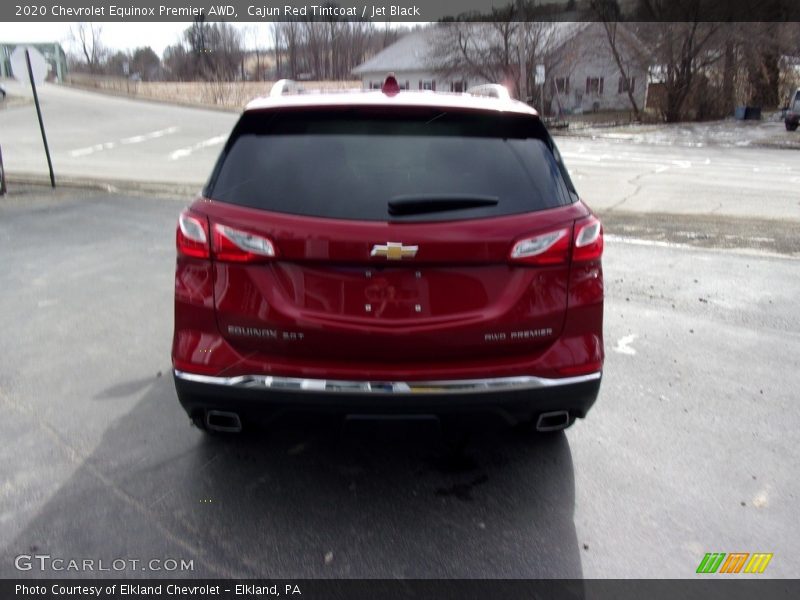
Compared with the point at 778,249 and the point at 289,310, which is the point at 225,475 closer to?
the point at 289,310

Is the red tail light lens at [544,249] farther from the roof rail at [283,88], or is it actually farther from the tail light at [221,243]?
the roof rail at [283,88]

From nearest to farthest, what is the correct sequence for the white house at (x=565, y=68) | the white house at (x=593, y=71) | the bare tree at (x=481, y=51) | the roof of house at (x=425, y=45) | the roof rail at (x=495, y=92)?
the roof rail at (x=495, y=92) → the white house at (x=593, y=71) → the white house at (x=565, y=68) → the bare tree at (x=481, y=51) → the roof of house at (x=425, y=45)

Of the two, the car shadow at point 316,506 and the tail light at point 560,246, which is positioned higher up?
the tail light at point 560,246

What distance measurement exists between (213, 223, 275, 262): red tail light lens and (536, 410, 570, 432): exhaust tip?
1307mm

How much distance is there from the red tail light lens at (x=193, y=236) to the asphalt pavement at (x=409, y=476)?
81 cm

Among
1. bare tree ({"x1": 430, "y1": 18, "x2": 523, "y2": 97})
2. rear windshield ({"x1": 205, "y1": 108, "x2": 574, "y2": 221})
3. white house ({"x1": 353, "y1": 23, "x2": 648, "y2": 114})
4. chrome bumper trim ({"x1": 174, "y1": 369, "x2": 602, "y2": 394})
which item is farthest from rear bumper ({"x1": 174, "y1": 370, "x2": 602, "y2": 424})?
white house ({"x1": 353, "y1": 23, "x2": 648, "y2": 114})

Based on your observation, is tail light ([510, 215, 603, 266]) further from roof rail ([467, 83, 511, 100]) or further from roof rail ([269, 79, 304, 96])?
roof rail ([269, 79, 304, 96])

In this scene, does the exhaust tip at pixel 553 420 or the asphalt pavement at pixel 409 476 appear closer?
the asphalt pavement at pixel 409 476

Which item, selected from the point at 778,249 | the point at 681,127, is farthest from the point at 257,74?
the point at 778,249

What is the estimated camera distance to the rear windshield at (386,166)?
267 cm

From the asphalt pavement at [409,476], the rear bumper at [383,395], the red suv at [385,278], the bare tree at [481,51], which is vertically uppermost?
the bare tree at [481,51]

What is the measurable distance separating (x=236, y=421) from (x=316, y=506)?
549 mm

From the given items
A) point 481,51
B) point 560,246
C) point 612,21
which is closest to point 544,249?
point 560,246

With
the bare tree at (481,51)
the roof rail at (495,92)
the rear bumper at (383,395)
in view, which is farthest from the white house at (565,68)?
the rear bumper at (383,395)
